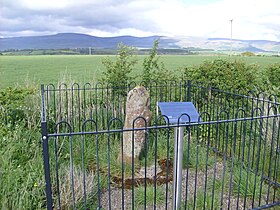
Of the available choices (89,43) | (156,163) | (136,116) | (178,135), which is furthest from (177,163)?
(89,43)

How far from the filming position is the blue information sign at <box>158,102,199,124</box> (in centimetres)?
286

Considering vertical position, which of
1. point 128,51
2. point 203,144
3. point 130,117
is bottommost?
point 203,144

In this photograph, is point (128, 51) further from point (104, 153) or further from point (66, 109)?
point (104, 153)

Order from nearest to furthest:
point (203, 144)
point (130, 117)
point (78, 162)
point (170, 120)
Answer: point (170, 120) → point (78, 162) → point (130, 117) → point (203, 144)

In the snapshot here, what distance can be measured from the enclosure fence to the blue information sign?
81mm

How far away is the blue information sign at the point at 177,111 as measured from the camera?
9.39 ft

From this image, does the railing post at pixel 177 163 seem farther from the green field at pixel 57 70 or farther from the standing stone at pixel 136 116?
the green field at pixel 57 70

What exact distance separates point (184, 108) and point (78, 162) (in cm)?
198

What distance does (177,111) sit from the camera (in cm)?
301

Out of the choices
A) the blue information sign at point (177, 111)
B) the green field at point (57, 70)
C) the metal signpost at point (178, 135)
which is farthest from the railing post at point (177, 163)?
the green field at point (57, 70)

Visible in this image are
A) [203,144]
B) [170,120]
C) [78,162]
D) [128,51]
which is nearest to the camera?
[170,120]

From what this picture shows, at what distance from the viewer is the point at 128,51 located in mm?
6543

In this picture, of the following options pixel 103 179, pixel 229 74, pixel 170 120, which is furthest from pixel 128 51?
pixel 170 120

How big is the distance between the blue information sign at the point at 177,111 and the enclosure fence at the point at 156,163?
8 cm
